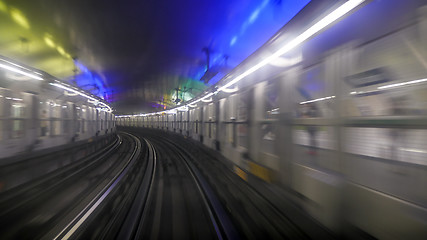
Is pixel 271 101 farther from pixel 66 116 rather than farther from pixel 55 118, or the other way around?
pixel 66 116

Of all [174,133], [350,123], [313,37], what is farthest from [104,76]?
[350,123]

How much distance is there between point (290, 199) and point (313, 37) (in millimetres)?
2745

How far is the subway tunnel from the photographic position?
1.85m

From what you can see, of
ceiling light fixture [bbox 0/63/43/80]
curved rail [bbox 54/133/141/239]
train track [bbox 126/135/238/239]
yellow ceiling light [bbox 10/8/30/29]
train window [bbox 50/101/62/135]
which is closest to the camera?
curved rail [bbox 54/133/141/239]

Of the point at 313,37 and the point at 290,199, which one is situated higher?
the point at 313,37

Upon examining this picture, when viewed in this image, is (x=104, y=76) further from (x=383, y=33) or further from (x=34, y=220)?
(x=383, y=33)

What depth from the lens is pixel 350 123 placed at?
84.0 inches

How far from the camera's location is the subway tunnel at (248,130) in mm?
1852

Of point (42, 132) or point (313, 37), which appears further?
point (42, 132)

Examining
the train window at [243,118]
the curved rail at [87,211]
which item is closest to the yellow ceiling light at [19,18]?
the curved rail at [87,211]

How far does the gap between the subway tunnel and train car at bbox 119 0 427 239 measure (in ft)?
0.05

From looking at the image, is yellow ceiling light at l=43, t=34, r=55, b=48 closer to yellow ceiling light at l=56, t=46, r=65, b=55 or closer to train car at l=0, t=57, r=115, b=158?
yellow ceiling light at l=56, t=46, r=65, b=55

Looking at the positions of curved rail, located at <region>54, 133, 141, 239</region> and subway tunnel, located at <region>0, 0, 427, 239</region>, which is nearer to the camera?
subway tunnel, located at <region>0, 0, 427, 239</region>

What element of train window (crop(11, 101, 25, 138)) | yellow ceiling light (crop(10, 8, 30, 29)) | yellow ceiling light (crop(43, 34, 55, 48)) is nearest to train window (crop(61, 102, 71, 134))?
train window (crop(11, 101, 25, 138))
